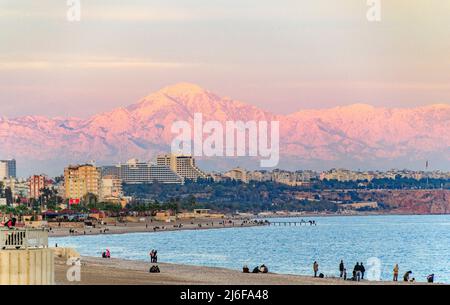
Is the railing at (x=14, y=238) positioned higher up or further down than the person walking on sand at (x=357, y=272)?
higher up

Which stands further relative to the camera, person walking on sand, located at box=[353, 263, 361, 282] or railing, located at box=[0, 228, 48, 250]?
person walking on sand, located at box=[353, 263, 361, 282]

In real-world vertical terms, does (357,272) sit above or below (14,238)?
below

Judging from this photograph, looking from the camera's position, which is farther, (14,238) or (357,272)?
(357,272)

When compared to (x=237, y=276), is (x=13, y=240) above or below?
above

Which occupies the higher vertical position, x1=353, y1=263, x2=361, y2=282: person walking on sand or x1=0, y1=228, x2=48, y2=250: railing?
x1=0, y1=228, x2=48, y2=250: railing

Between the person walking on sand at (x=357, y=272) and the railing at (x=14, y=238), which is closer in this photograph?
the railing at (x=14, y=238)

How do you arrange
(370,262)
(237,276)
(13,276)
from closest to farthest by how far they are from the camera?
(13,276), (237,276), (370,262)

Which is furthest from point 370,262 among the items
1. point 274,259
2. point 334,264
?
point 274,259
